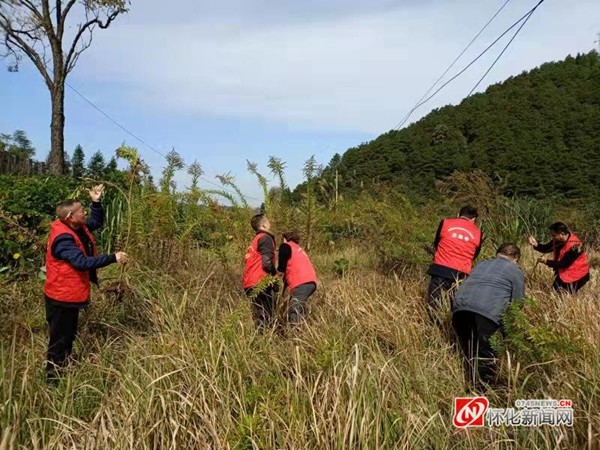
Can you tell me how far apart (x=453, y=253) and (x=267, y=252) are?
201 cm

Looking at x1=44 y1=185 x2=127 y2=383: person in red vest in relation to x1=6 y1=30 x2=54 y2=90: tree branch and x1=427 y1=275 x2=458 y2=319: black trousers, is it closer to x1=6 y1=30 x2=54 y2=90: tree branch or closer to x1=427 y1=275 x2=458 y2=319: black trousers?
x1=427 y1=275 x2=458 y2=319: black trousers

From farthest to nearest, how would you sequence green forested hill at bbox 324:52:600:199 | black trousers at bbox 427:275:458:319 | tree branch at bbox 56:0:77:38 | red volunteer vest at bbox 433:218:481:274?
green forested hill at bbox 324:52:600:199 → tree branch at bbox 56:0:77:38 → red volunteer vest at bbox 433:218:481:274 → black trousers at bbox 427:275:458:319

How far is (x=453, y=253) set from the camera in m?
5.78

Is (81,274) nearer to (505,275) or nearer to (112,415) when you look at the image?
(112,415)

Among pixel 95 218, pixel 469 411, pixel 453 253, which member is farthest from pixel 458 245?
pixel 95 218

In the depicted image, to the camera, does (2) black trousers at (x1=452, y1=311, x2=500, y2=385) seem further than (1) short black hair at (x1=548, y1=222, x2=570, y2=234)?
No

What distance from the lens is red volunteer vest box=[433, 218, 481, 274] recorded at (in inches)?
227

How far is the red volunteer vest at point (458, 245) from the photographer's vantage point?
18.9 ft

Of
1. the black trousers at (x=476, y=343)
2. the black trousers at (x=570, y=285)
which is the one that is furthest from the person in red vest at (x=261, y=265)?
the black trousers at (x=570, y=285)

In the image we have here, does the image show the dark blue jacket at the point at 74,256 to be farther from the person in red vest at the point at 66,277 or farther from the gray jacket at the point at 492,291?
the gray jacket at the point at 492,291

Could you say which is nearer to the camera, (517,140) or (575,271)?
(575,271)

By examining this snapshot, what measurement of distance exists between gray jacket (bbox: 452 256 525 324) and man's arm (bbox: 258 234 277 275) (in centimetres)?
187

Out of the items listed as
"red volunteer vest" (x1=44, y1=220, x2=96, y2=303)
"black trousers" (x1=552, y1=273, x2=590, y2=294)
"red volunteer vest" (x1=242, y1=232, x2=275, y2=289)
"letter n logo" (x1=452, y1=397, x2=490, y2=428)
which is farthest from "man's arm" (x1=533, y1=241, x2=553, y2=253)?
"red volunteer vest" (x1=44, y1=220, x2=96, y2=303)

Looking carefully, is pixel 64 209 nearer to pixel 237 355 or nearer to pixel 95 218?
pixel 95 218
